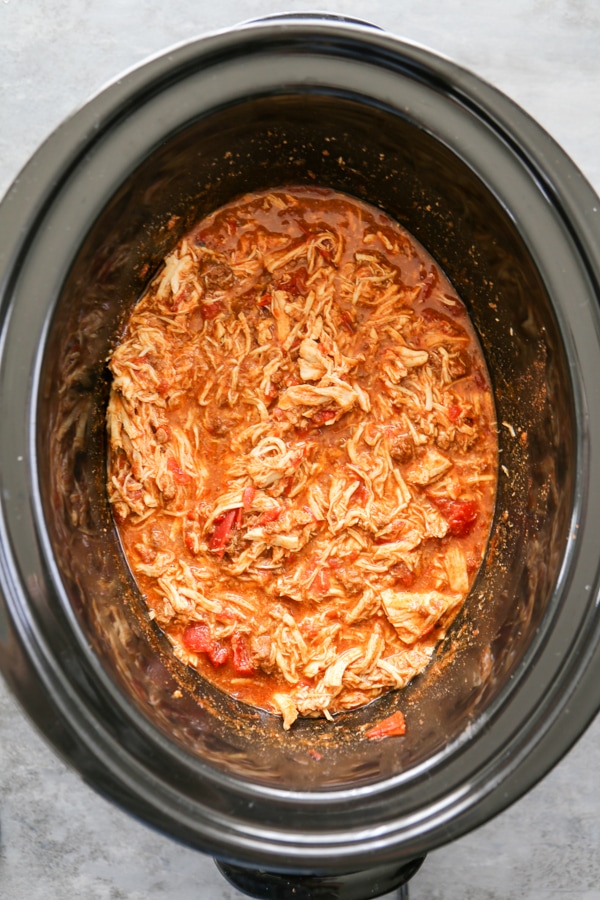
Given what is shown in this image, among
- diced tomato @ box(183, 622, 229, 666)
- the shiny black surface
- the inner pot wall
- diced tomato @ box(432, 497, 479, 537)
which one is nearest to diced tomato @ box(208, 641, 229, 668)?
diced tomato @ box(183, 622, 229, 666)

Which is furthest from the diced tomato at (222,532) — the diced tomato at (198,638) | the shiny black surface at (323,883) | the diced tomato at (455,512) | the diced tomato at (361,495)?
the shiny black surface at (323,883)

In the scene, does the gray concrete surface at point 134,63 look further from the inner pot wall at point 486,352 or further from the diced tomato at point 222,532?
the diced tomato at point 222,532

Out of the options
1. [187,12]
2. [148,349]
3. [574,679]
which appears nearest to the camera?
[574,679]

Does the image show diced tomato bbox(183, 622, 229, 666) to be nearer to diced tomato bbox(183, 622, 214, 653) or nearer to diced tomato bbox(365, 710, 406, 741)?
diced tomato bbox(183, 622, 214, 653)

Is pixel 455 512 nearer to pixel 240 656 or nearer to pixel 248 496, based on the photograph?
pixel 248 496

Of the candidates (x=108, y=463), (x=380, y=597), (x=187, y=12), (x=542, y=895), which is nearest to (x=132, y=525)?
(x=108, y=463)

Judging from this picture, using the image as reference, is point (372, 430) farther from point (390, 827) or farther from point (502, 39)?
point (502, 39)
